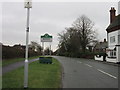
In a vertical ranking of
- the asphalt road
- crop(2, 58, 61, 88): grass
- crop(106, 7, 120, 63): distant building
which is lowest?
the asphalt road

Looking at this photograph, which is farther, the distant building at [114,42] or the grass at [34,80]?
the distant building at [114,42]

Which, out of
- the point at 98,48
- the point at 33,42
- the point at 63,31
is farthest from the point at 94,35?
the point at 33,42

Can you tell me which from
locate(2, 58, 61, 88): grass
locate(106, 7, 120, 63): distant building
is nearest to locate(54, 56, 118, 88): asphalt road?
locate(2, 58, 61, 88): grass

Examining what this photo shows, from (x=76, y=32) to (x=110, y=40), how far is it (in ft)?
73.3

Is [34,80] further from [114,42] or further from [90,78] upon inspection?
[114,42]

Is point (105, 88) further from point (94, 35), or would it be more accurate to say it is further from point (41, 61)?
point (94, 35)

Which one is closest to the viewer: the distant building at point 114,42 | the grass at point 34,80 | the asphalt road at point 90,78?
the grass at point 34,80

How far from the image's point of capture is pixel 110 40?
35625 mm

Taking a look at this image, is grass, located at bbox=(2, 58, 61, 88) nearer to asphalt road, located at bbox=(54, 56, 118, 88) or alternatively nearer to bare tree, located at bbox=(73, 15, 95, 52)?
asphalt road, located at bbox=(54, 56, 118, 88)

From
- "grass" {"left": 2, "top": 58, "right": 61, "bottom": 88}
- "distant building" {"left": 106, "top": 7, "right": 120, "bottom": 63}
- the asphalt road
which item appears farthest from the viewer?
"distant building" {"left": 106, "top": 7, "right": 120, "bottom": 63}

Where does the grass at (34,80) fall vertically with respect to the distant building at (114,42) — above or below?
below

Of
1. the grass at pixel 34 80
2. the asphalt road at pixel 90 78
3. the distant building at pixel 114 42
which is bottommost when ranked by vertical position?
the asphalt road at pixel 90 78

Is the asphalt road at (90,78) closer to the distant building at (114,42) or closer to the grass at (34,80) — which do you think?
the grass at (34,80)

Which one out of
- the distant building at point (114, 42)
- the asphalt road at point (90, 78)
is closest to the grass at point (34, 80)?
the asphalt road at point (90, 78)
